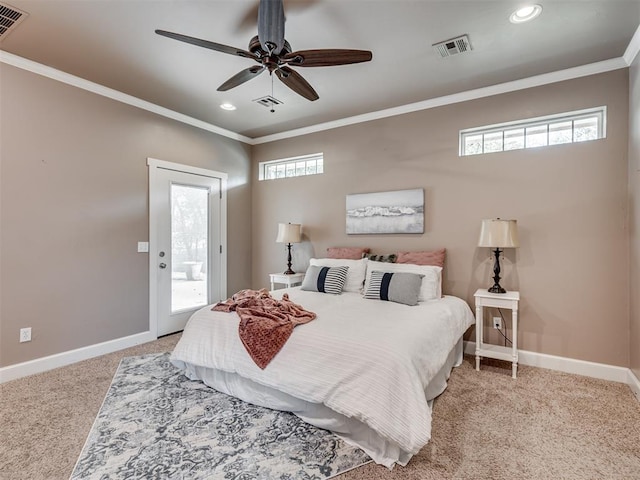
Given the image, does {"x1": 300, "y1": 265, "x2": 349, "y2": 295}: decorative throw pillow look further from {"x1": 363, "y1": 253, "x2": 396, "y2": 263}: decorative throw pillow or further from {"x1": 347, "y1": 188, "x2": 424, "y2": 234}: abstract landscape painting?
{"x1": 347, "y1": 188, "x2": 424, "y2": 234}: abstract landscape painting

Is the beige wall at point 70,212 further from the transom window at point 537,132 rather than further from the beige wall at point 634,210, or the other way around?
the beige wall at point 634,210

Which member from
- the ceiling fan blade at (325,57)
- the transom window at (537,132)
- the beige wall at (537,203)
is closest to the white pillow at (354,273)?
the beige wall at (537,203)

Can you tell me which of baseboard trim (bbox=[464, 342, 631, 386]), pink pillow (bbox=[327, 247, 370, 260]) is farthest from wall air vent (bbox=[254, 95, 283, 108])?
baseboard trim (bbox=[464, 342, 631, 386])

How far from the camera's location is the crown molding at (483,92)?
2.90 metres

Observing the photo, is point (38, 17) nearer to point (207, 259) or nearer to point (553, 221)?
point (207, 259)

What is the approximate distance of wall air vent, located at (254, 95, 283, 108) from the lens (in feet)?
11.9

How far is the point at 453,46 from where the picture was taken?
8.69 ft

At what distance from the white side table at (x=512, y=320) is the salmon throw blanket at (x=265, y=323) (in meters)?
1.67

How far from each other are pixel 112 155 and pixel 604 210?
16.4 ft

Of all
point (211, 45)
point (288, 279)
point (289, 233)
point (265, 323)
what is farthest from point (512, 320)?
point (211, 45)

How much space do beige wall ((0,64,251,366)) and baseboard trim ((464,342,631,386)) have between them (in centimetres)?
430

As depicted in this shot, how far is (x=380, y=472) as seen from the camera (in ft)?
5.71

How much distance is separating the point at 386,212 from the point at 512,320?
1773mm

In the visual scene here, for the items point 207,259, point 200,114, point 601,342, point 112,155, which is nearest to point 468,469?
point 601,342
